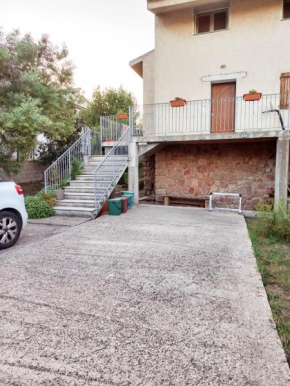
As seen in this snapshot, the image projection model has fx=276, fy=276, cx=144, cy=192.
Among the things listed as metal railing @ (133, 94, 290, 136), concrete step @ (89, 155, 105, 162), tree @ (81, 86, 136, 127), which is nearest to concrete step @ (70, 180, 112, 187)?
concrete step @ (89, 155, 105, 162)

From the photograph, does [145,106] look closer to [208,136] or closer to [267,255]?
[208,136]

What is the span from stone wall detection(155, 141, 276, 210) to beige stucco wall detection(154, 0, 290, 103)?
1.99 meters

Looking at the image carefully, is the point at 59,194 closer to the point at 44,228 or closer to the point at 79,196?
the point at 79,196

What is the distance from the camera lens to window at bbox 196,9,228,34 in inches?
404

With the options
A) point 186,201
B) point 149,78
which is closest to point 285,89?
point 186,201

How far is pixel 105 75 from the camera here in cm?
2325

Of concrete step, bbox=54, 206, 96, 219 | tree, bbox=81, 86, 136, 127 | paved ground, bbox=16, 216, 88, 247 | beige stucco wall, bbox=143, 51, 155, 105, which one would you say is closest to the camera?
paved ground, bbox=16, 216, 88, 247

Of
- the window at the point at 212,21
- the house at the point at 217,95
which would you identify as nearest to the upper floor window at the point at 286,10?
the house at the point at 217,95

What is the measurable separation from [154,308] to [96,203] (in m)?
5.38

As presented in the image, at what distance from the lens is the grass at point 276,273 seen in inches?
104

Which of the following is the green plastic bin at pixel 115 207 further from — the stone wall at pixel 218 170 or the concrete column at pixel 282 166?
the concrete column at pixel 282 166

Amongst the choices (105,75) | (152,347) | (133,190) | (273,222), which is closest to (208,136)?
(133,190)

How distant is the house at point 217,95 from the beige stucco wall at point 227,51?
3 cm

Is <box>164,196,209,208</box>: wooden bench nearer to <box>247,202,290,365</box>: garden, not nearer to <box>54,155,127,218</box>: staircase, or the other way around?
<box>54,155,127,218</box>: staircase
